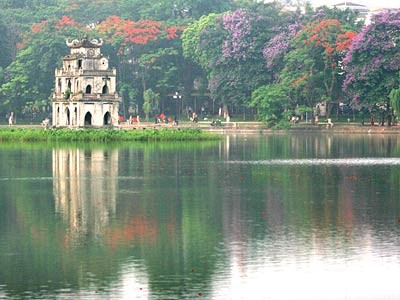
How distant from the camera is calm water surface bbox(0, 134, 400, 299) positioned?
30797 millimetres

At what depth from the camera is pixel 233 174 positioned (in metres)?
64.1

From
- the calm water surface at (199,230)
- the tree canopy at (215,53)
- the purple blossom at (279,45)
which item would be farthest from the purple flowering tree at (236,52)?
the calm water surface at (199,230)

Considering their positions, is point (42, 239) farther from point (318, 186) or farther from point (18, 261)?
point (318, 186)

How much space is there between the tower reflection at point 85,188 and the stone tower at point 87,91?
33050mm

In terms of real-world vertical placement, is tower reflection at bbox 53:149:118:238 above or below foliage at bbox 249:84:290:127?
below

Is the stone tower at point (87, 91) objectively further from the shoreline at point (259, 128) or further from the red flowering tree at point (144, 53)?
the red flowering tree at point (144, 53)

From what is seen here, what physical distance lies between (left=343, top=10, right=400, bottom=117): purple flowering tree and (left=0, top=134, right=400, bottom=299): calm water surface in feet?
172

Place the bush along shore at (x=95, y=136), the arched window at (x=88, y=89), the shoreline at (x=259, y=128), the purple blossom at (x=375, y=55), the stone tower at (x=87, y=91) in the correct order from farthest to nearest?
the shoreline at (x=259, y=128)
the purple blossom at (x=375, y=55)
the arched window at (x=88, y=89)
the stone tower at (x=87, y=91)
the bush along shore at (x=95, y=136)

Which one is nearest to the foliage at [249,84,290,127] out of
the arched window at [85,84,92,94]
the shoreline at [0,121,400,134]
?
the shoreline at [0,121,400,134]

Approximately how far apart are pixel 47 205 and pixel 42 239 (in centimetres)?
982

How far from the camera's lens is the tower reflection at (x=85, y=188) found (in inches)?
1667

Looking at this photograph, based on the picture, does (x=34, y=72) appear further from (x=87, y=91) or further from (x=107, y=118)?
(x=107, y=118)

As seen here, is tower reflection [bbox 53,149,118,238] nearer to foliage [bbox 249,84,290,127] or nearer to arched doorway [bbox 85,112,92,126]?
arched doorway [bbox 85,112,92,126]

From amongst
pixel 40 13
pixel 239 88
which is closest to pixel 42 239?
pixel 239 88
